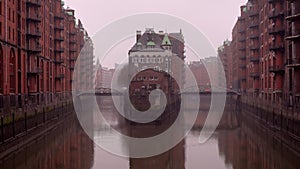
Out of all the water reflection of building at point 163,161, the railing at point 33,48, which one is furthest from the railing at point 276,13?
the railing at point 33,48

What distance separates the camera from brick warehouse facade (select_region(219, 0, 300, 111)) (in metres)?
31.6

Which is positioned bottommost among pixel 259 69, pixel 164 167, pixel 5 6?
pixel 164 167

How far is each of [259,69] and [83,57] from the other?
128 feet

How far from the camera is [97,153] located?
24.3m

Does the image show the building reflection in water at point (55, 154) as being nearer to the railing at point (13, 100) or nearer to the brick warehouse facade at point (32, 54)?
the railing at point (13, 100)

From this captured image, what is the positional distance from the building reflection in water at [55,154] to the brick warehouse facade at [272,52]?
14.1 metres

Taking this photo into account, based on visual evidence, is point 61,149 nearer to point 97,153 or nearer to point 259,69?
point 97,153

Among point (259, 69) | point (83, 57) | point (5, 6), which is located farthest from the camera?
point (83, 57)

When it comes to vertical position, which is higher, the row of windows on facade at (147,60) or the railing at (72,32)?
the railing at (72,32)

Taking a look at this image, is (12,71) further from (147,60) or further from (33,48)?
(147,60)

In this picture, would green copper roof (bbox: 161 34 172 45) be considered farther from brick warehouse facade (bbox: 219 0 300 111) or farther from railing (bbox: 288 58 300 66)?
railing (bbox: 288 58 300 66)

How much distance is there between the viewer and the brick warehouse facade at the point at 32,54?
31.5 metres

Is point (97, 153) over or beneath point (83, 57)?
beneath

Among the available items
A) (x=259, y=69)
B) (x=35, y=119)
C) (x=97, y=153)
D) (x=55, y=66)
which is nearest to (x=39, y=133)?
(x=35, y=119)
